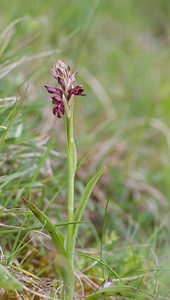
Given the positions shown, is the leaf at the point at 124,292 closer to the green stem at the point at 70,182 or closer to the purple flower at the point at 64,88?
the green stem at the point at 70,182

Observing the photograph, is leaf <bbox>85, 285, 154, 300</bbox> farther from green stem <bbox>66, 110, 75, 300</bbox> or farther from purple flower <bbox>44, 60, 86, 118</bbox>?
purple flower <bbox>44, 60, 86, 118</bbox>

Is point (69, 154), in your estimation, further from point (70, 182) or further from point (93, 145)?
point (93, 145)

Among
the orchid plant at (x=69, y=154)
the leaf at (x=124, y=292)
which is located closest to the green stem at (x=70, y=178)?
the orchid plant at (x=69, y=154)

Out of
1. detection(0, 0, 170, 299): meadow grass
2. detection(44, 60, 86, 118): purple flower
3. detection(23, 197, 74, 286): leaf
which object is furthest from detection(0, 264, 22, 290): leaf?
detection(44, 60, 86, 118): purple flower

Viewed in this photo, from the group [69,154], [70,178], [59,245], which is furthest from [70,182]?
[59,245]

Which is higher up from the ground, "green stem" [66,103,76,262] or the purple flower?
the purple flower

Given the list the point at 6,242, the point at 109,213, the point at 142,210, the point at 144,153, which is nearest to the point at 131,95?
the point at 144,153

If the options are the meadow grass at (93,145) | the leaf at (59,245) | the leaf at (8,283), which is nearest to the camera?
the leaf at (8,283)
